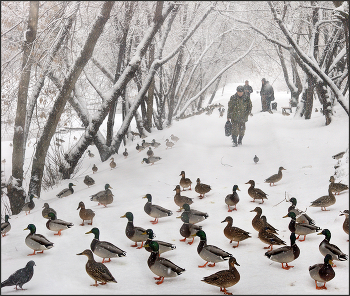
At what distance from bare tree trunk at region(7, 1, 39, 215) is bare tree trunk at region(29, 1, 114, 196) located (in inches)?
13.7

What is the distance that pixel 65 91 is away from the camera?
698 centimetres

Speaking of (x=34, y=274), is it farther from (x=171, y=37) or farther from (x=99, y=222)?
(x=171, y=37)

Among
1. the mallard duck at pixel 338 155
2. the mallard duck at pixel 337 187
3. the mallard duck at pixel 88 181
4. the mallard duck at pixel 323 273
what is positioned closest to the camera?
the mallard duck at pixel 323 273

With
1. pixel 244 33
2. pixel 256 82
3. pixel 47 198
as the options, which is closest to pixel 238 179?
pixel 47 198

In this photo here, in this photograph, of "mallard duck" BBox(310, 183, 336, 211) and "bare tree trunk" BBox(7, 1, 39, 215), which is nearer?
"mallard duck" BBox(310, 183, 336, 211)

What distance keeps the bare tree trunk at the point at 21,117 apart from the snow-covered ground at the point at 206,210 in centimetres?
49

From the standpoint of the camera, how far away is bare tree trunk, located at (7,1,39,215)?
6312mm

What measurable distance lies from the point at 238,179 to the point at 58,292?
201 inches

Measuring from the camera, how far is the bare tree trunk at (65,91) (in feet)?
22.0

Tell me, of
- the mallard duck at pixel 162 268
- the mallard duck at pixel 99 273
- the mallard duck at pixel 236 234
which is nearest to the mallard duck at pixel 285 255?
the mallard duck at pixel 236 234

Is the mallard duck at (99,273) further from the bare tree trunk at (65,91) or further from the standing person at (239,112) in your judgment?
the standing person at (239,112)

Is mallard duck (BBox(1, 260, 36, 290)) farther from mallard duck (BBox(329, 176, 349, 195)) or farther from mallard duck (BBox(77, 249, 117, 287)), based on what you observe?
mallard duck (BBox(329, 176, 349, 195))

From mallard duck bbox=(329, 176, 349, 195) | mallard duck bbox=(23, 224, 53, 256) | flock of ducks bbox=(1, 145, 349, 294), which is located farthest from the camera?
mallard duck bbox=(329, 176, 349, 195)

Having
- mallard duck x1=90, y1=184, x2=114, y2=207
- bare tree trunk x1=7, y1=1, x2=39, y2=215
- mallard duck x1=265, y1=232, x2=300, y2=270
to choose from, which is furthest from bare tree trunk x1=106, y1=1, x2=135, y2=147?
mallard duck x1=265, y1=232, x2=300, y2=270
